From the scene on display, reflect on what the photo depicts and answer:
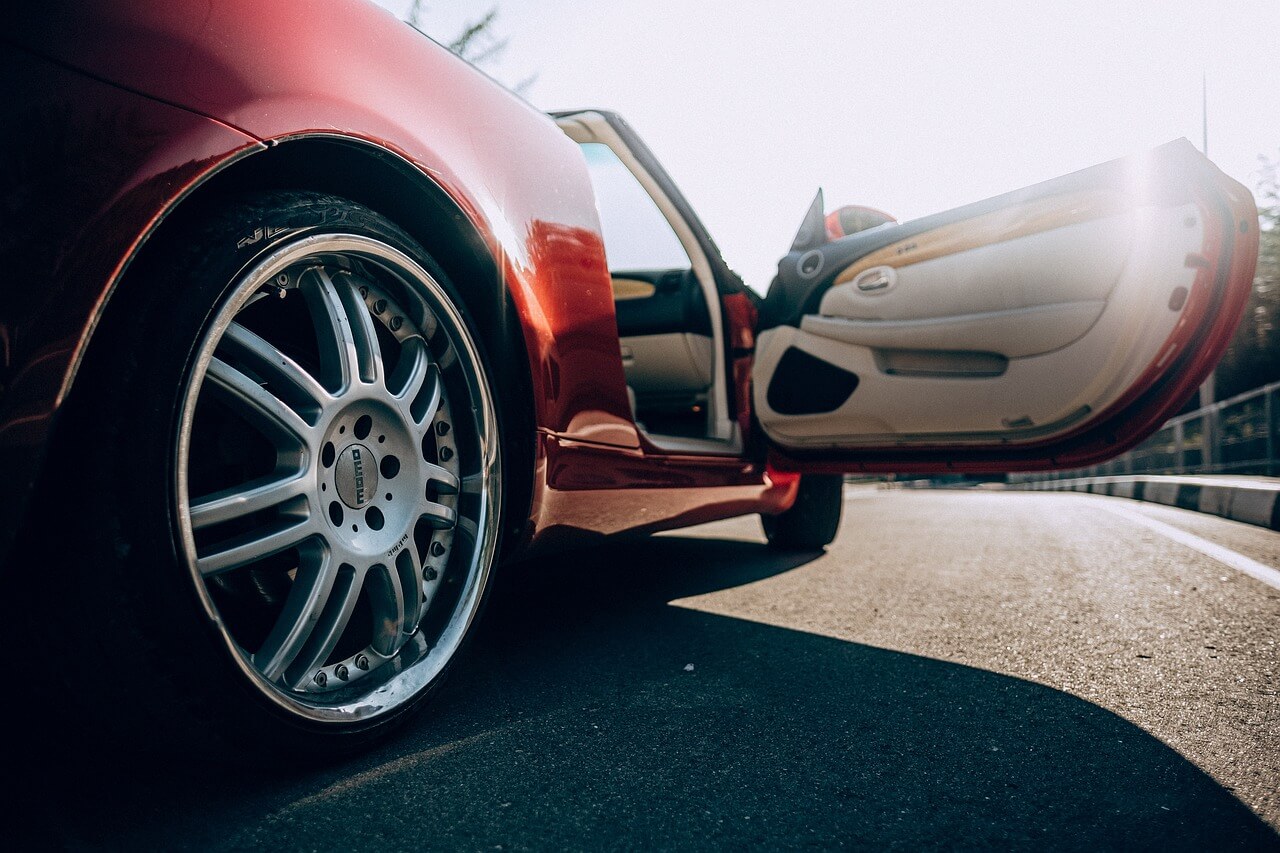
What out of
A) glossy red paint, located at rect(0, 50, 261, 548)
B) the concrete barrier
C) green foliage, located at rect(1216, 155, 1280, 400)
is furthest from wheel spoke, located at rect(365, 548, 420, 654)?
green foliage, located at rect(1216, 155, 1280, 400)

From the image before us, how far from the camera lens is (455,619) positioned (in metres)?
1.60

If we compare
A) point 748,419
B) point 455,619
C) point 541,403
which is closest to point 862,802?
point 455,619

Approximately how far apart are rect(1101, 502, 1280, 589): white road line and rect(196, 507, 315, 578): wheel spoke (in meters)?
3.16

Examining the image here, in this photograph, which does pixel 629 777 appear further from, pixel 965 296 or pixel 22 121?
pixel 965 296

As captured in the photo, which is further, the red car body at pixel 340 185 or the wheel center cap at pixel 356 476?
the wheel center cap at pixel 356 476

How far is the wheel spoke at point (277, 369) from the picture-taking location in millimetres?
1286

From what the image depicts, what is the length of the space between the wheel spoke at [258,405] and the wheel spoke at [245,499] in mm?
60

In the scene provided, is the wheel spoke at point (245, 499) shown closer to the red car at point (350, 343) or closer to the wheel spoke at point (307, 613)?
the red car at point (350, 343)

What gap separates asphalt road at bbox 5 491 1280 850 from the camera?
3.84 feet

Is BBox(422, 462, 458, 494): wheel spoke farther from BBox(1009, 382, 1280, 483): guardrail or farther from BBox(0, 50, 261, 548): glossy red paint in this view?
BBox(1009, 382, 1280, 483): guardrail

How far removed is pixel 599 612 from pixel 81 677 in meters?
1.73

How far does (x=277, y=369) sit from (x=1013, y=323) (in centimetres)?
215

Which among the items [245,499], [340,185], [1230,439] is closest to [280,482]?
[245,499]

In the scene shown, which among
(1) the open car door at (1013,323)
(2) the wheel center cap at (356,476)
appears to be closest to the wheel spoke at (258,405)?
(2) the wheel center cap at (356,476)
